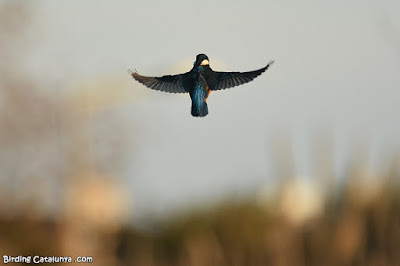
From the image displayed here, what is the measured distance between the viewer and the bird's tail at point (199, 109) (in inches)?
77.3

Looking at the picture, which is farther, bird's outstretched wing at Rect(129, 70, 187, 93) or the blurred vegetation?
the blurred vegetation

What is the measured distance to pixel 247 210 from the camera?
11227mm

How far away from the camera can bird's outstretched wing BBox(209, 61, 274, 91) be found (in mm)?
2207

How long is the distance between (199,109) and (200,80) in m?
0.20

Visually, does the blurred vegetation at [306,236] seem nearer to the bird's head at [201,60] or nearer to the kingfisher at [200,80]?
the kingfisher at [200,80]

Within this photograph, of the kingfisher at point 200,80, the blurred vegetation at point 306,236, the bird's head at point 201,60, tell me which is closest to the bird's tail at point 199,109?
the kingfisher at point 200,80

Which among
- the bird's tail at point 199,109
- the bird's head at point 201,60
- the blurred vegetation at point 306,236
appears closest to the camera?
the bird's tail at point 199,109

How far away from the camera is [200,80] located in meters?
2.18

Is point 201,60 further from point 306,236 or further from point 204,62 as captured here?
point 306,236

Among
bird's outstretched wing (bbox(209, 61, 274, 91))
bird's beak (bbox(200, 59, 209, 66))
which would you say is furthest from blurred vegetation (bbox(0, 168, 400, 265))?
bird's beak (bbox(200, 59, 209, 66))

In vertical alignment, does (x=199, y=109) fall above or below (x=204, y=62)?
below

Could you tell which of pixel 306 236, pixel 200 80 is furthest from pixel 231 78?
pixel 306 236

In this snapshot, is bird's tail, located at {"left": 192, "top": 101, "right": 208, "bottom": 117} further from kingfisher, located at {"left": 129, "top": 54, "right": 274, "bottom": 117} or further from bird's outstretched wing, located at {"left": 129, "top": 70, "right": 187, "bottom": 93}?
bird's outstretched wing, located at {"left": 129, "top": 70, "right": 187, "bottom": 93}

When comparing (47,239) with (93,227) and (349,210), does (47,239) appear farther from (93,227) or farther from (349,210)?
(349,210)
